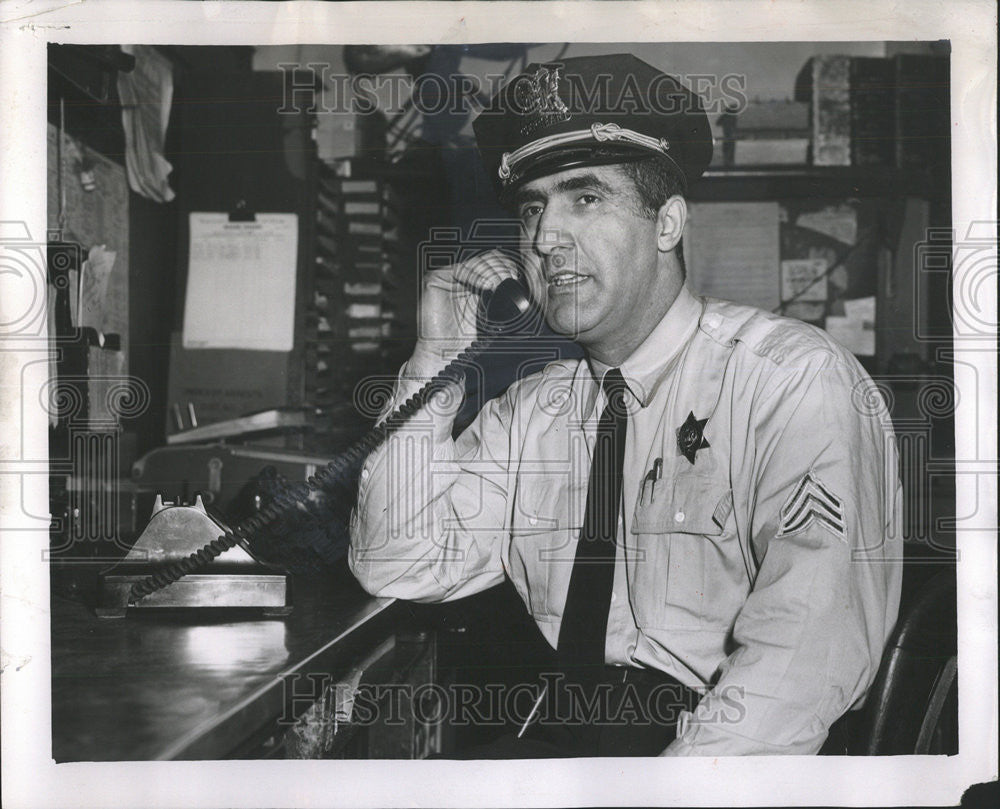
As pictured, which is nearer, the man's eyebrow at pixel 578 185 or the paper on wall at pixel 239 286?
the man's eyebrow at pixel 578 185

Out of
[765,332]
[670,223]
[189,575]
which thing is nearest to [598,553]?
[765,332]

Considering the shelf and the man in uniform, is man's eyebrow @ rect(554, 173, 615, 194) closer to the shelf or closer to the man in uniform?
the man in uniform

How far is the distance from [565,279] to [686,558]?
47 cm

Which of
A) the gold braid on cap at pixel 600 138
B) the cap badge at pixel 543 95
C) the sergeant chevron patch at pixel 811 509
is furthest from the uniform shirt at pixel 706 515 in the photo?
the cap badge at pixel 543 95

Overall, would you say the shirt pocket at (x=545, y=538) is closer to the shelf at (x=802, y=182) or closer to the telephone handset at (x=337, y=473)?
the telephone handset at (x=337, y=473)

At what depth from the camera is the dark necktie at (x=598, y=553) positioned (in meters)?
1.30

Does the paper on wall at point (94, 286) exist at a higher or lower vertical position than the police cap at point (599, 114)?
lower

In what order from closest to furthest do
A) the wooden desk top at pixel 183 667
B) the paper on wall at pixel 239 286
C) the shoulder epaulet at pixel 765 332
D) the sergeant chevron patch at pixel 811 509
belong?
the wooden desk top at pixel 183 667, the sergeant chevron patch at pixel 811 509, the shoulder epaulet at pixel 765 332, the paper on wall at pixel 239 286

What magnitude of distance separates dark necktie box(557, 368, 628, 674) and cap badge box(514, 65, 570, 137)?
412 mm

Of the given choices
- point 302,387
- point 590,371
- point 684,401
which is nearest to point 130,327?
point 302,387

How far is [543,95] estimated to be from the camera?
130 cm

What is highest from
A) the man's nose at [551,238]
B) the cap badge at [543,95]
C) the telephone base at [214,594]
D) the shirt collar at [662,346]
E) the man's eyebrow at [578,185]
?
the cap badge at [543,95]

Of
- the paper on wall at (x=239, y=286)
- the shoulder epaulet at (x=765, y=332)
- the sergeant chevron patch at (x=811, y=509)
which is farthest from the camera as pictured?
the paper on wall at (x=239, y=286)

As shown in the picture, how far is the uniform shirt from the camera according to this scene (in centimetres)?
116
